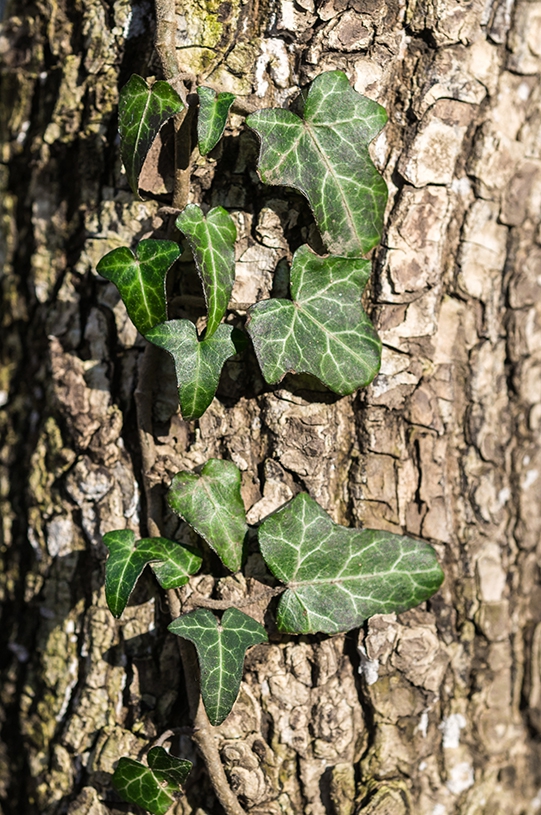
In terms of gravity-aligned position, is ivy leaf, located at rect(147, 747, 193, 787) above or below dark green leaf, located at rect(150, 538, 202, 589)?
below

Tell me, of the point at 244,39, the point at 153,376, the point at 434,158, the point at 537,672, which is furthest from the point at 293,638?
the point at 244,39

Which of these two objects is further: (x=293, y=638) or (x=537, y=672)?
(x=537, y=672)

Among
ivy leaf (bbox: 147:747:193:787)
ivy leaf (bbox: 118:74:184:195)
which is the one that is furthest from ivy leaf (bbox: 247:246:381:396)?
ivy leaf (bbox: 147:747:193:787)

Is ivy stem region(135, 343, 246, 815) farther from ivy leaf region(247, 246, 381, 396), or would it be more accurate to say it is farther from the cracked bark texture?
ivy leaf region(247, 246, 381, 396)

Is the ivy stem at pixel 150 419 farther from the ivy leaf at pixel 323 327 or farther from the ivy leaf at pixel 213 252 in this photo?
the ivy leaf at pixel 323 327

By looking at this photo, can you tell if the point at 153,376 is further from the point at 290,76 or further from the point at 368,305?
the point at 290,76

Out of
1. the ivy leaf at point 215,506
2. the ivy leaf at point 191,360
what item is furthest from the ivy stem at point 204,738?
the ivy leaf at point 191,360
